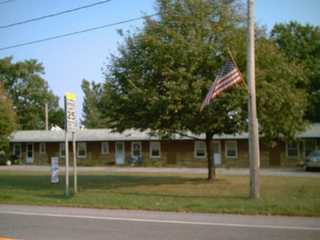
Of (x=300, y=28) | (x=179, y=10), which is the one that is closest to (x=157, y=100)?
(x=179, y=10)

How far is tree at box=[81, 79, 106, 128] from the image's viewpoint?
7500 cm

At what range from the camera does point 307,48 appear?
52594mm

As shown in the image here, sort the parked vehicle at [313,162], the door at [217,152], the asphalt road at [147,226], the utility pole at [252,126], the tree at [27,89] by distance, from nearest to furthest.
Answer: the asphalt road at [147,226] < the utility pole at [252,126] < the parked vehicle at [313,162] < the door at [217,152] < the tree at [27,89]

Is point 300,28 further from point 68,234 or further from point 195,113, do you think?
point 68,234

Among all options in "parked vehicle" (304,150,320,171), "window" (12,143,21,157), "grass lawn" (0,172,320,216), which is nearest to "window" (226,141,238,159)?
"parked vehicle" (304,150,320,171)

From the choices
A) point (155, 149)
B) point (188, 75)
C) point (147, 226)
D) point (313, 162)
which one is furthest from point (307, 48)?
point (147, 226)

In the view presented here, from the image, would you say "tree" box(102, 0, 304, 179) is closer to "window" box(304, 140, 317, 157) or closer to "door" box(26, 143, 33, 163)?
"window" box(304, 140, 317, 157)

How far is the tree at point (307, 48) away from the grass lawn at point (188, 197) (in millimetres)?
28920

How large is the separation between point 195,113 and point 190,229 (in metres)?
9.77

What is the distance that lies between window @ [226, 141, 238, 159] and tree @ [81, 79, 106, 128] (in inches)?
1378

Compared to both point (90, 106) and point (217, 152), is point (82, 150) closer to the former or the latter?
point (217, 152)

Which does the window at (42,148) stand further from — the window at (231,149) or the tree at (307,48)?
the tree at (307,48)

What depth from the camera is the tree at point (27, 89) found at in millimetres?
71625

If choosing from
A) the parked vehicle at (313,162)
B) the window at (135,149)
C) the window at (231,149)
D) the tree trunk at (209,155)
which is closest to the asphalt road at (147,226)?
the tree trunk at (209,155)
